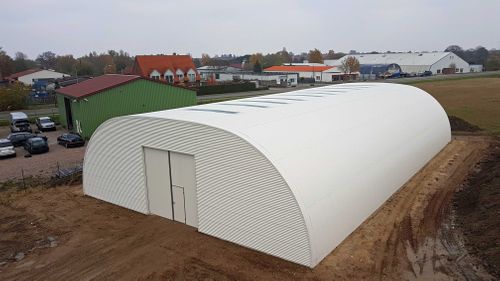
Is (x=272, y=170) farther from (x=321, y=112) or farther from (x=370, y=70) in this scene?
(x=370, y=70)

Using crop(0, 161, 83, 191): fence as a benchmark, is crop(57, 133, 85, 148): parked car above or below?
above

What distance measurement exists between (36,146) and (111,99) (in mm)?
7960

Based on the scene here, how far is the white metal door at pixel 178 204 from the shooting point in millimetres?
16312

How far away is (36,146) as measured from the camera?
29156mm

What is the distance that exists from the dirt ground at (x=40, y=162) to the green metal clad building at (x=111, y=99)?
3774 mm

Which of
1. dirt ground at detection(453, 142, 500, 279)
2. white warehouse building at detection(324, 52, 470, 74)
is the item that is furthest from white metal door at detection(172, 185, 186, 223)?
white warehouse building at detection(324, 52, 470, 74)

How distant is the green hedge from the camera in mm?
70312

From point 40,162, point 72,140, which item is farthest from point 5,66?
point 40,162

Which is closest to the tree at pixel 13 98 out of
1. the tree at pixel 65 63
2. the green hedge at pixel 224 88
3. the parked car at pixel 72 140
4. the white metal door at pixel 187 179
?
the green hedge at pixel 224 88

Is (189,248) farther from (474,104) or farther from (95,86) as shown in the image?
(474,104)

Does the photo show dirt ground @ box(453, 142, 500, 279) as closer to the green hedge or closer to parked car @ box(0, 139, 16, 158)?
parked car @ box(0, 139, 16, 158)

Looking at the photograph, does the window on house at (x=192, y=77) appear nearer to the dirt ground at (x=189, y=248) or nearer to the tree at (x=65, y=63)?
the dirt ground at (x=189, y=248)

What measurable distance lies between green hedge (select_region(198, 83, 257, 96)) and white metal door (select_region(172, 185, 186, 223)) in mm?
54002

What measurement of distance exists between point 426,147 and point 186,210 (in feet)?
49.9
